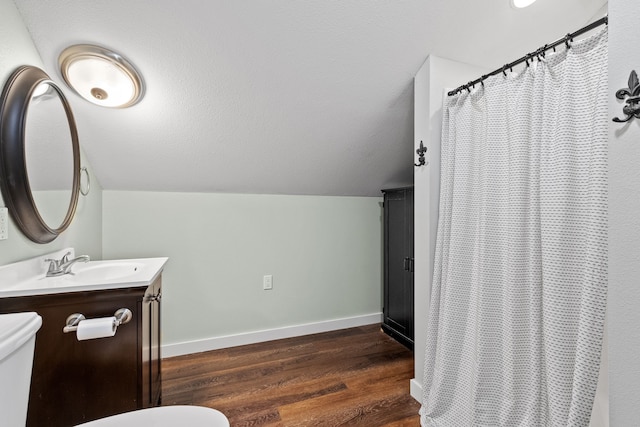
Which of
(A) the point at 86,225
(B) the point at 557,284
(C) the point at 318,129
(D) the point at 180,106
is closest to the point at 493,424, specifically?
(B) the point at 557,284

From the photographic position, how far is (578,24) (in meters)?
1.69

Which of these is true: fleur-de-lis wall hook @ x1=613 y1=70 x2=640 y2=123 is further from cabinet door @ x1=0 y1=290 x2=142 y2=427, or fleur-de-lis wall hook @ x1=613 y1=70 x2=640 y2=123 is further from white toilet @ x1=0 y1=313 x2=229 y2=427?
cabinet door @ x1=0 y1=290 x2=142 y2=427

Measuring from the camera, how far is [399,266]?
237 cm

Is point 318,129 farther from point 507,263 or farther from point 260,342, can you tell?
point 260,342

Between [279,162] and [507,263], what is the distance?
1578 mm

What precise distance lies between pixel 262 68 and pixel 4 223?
134 centimetres

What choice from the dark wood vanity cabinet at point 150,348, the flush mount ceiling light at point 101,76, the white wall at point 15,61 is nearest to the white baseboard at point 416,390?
the dark wood vanity cabinet at point 150,348

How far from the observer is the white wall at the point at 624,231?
27.9 inches

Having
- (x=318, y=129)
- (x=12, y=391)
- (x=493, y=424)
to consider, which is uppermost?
(x=318, y=129)

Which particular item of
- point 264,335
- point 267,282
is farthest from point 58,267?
point 264,335

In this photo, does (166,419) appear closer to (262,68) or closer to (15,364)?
(15,364)

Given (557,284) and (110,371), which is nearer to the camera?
(557,284)

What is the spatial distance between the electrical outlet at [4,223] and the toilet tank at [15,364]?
615mm

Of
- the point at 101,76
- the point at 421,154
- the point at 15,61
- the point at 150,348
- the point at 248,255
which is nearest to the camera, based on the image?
the point at 15,61
